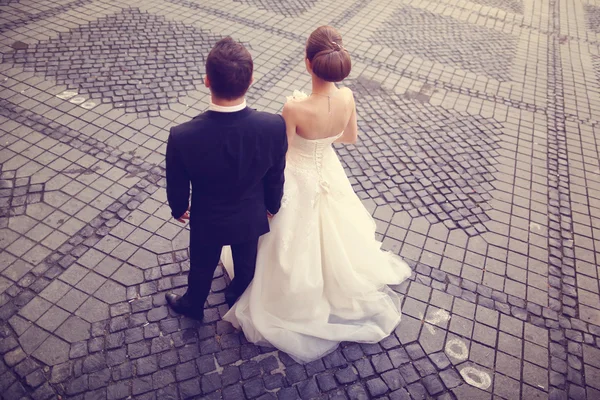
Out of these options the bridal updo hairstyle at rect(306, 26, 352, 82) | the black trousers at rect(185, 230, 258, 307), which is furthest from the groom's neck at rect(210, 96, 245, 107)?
the black trousers at rect(185, 230, 258, 307)

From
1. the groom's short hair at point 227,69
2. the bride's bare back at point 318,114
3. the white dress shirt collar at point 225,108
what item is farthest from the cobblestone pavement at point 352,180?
the groom's short hair at point 227,69

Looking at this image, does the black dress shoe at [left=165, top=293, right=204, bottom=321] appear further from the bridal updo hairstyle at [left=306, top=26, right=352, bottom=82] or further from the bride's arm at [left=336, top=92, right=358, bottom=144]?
the bridal updo hairstyle at [left=306, top=26, right=352, bottom=82]

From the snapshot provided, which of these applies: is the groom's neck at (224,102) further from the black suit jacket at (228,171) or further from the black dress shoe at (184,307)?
the black dress shoe at (184,307)

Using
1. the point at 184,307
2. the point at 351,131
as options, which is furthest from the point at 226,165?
the point at 184,307

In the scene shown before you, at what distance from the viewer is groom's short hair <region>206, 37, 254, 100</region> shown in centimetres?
208

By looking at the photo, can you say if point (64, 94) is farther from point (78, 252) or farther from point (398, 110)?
point (398, 110)

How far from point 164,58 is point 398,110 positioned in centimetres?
399

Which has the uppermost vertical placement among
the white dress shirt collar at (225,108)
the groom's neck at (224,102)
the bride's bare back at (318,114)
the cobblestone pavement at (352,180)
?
the groom's neck at (224,102)

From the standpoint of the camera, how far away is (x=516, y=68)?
7980mm

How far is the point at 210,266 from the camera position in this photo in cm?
292

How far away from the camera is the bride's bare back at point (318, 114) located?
2.66 m

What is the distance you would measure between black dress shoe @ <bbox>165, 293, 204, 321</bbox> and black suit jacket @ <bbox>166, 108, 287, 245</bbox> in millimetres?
886

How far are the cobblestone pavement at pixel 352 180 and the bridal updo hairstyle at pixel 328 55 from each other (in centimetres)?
223

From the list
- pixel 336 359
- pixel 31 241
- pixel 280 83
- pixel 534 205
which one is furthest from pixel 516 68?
pixel 31 241
